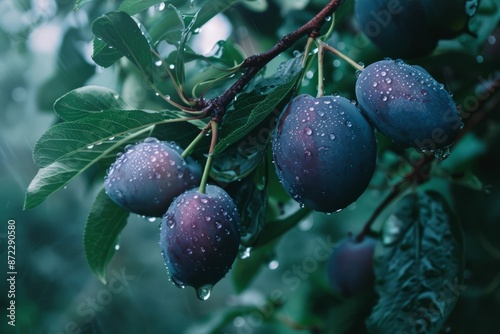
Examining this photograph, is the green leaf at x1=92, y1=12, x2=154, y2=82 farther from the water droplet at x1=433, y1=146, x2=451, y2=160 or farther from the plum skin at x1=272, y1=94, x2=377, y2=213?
the water droplet at x1=433, y1=146, x2=451, y2=160

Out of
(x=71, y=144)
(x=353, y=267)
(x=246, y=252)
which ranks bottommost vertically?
(x=353, y=267)

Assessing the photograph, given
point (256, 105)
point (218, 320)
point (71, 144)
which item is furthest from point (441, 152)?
point (218, 320)

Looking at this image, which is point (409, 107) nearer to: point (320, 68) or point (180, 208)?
point (320, 68)

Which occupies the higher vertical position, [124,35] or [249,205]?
[124,35]

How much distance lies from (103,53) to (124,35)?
66mm

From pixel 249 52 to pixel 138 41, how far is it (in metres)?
0.70

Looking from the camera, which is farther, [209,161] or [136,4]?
[136,4]

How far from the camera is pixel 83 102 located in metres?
0.81

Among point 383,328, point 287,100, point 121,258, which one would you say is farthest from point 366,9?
point 121,258

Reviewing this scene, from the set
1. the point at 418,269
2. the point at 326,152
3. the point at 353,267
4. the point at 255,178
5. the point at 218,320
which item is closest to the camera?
the point at 326,152

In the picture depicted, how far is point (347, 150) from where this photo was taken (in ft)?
1.95

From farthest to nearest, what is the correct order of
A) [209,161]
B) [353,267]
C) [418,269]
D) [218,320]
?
[218,320], [353,267], [418,269], [209,161]

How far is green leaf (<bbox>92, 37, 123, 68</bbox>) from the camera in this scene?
76cm

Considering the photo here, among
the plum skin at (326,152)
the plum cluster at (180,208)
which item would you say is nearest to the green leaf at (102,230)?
the plum cluster at (180,208)
